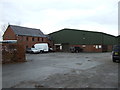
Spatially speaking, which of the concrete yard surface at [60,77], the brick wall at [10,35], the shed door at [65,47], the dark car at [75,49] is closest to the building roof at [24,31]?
the brick wall at [10,35]

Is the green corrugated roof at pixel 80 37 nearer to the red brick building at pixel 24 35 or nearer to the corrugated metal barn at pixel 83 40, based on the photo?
the corrugated metal barn at pixel 83 40

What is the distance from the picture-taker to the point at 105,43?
37.4m

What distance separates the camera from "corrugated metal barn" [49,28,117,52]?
3578 centimetres

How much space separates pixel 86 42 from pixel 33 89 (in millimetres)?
32857

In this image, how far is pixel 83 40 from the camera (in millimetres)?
37469

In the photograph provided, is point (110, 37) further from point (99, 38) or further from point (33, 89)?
point (33, 89)

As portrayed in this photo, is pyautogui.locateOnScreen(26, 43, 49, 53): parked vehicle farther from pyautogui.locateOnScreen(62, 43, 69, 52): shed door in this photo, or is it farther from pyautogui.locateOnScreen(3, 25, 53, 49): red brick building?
pyautogui.locateOnScreen(62, 43, 69, 52): shed door

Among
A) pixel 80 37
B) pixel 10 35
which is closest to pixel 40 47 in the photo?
pixel 10 35

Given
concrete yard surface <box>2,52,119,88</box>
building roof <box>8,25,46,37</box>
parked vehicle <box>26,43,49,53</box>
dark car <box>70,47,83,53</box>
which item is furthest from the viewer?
building roof <box>8,25,46,37</box>

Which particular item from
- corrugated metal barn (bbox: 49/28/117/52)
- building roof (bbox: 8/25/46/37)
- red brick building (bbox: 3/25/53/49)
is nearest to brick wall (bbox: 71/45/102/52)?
corrugated metal barn (bbox: 49/28/117/52)

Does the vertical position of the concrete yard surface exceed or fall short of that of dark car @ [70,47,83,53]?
it falls short

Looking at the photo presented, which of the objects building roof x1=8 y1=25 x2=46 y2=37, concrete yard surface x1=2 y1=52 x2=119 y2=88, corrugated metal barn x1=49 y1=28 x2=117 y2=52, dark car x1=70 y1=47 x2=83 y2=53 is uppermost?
building roof x1=8 y1=25 x2=46 y2=37

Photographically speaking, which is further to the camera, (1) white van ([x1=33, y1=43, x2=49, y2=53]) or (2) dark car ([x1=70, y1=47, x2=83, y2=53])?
(2) dark car ([x1=70, y1=47, x2=83, y2=53])

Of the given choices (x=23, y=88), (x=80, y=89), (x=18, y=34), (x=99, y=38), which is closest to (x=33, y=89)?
(x=23, y=88)
